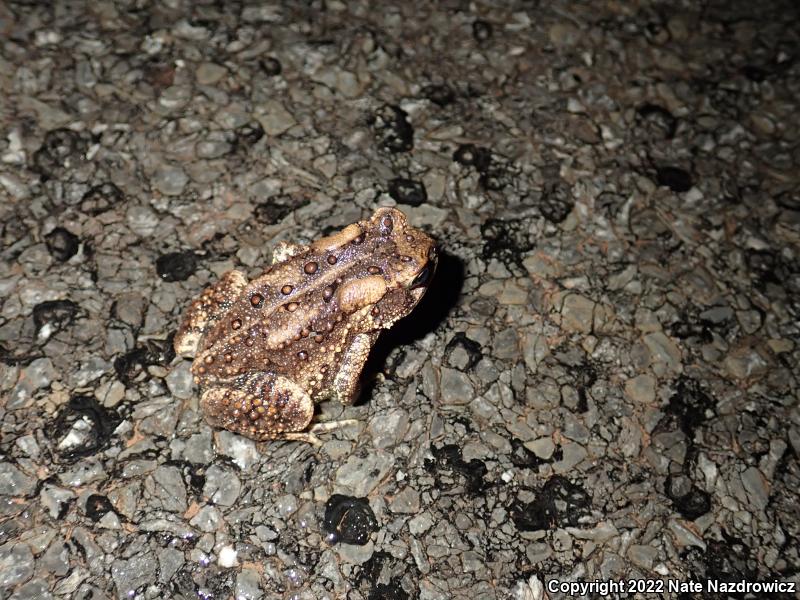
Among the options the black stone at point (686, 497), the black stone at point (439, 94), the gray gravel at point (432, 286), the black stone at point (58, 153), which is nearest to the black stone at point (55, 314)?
the gray gravel at point (432, 286)

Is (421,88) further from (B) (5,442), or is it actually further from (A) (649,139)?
(B) (5,442)

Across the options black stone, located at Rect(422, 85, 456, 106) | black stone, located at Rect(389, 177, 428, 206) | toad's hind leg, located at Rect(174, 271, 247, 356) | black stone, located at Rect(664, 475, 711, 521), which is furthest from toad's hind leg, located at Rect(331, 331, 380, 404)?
black stone, located at Rect(422, 85, 456, 106)

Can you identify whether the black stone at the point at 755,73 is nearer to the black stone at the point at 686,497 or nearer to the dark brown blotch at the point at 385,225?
the black stone at the point at 686,497

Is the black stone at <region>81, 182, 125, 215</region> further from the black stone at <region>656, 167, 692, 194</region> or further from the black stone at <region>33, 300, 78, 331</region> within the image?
the black stone at <region>656, 167, 692, 194</region>

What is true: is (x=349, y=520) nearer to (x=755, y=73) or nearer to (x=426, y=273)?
(x=426, y=273)
